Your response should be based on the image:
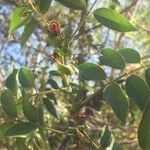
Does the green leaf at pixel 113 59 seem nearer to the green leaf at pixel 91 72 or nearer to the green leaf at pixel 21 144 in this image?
the green leaf at pixel 91 72

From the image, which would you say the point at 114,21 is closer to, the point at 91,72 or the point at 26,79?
the point at 91,72

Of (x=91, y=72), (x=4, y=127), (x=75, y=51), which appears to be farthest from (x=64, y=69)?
(x=75, y=51)

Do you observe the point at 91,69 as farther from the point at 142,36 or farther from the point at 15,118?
the point at 142,36

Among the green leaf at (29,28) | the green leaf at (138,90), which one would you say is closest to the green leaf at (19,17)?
the green leaf at (29,28)

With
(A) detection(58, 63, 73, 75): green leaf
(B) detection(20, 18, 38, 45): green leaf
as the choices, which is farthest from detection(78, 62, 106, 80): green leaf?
(B) detection(20, 18, 38, 45): green leaf

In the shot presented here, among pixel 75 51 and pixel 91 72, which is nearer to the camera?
pixel 91 72

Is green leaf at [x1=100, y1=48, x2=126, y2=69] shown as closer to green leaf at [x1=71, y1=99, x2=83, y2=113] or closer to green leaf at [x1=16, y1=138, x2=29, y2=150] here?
green leaf at [x1=71, y1=99, x2=83, y2=113]

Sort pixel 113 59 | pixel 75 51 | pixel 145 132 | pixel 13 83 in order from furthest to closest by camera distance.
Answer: pixel 75 51 → pixel 13 83 → pixel 113 59 → pixel 145 132
